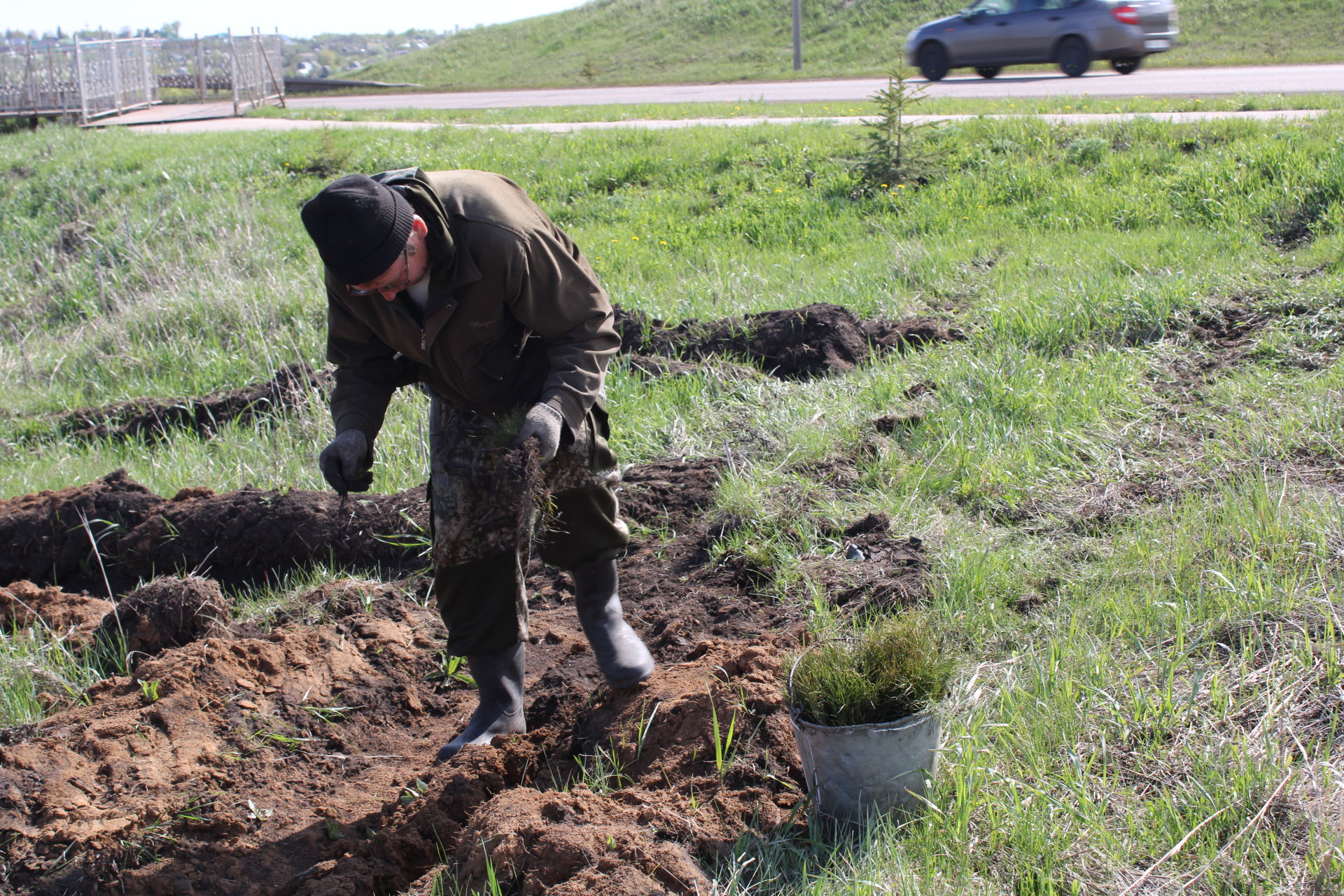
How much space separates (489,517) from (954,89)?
15.2 meters

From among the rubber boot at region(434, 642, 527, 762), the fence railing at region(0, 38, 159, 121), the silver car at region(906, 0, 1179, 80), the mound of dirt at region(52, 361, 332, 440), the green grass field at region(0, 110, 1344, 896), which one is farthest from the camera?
the fence railing at region(0, 38, 159, 121)

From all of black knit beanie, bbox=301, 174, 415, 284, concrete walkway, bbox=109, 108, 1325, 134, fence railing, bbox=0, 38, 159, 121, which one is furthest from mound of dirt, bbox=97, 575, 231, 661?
fence railing, bbox=0, 38, 159, 121

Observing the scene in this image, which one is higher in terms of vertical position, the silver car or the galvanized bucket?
the silver car

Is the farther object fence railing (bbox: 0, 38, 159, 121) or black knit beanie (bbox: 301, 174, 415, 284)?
fence railing (bbox: 0, 38, 159, 121)

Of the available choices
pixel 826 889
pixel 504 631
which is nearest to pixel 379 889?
pixel 504 631

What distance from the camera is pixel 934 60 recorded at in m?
17.8

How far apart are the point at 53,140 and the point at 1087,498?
19.3 meters

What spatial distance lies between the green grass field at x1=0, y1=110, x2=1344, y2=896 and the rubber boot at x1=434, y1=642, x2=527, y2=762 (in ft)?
3.48

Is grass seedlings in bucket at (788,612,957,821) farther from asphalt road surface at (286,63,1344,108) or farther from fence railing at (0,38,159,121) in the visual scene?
fence railing at (0,38,159,121)

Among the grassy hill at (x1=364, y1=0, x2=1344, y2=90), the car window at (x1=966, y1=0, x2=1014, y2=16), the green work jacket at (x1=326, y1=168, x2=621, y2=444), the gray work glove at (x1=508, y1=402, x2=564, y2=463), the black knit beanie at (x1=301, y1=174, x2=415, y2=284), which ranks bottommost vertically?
the gray work glove at (x1=508, y1=402, x2=564, y2=463)

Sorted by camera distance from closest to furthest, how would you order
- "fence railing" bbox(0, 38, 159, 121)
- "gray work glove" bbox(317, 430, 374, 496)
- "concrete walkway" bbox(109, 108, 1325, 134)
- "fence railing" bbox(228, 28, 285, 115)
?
"gray work glove" bbox(317, 430, 374, 496)
"concrete walkway" bbox(109, 108, 1325, 134)
"fence railing" bbox(0, 38, 159, 121)
"fence railing" bbox(228, 28, 285, 115)

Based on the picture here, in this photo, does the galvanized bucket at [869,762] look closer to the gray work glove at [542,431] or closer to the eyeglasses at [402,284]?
the gray work glove at [542,431]

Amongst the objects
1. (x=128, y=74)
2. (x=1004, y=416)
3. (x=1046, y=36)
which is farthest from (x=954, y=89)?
(x=128, y=74)

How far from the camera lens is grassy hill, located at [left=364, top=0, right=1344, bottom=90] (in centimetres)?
2175
